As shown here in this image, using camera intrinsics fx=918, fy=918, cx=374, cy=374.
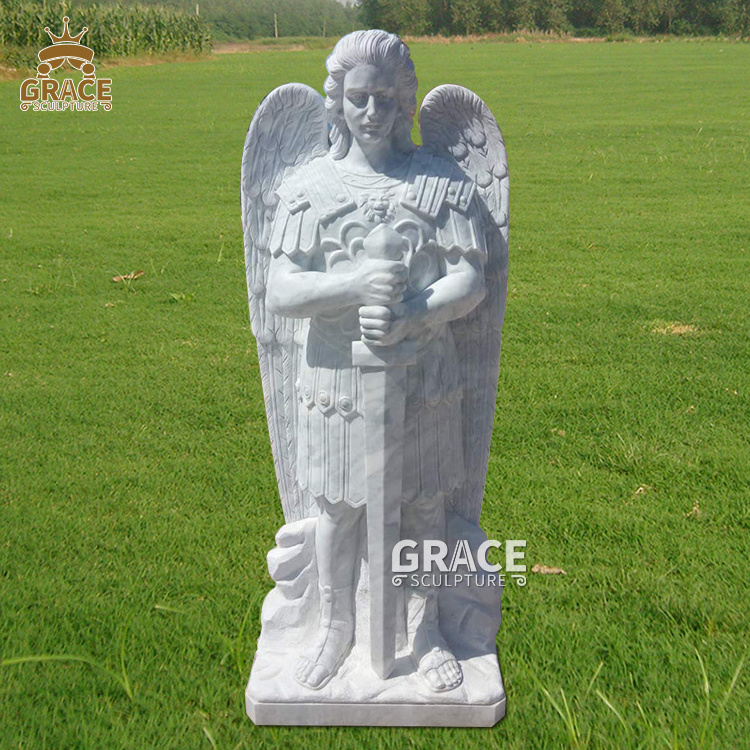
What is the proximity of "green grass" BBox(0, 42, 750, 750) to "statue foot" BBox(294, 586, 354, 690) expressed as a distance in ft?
0.60

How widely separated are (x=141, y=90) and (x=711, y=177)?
39.6ft

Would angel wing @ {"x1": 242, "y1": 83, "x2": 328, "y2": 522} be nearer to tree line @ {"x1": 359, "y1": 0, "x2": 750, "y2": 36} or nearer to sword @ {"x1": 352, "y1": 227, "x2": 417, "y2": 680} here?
sword @ {"x1": 352, "y1": 227, "x2": 417, "y2": 680}

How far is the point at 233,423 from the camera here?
5.11 metres

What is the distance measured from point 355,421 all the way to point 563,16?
3925 cm

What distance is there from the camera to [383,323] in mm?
Result: 2426

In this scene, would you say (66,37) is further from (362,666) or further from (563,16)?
(563,16)

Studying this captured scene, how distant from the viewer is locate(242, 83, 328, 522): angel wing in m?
2.66

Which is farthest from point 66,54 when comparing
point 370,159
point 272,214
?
point 370,159

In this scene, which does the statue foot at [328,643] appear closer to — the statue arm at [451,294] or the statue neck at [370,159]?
the statue arm at [451,294]

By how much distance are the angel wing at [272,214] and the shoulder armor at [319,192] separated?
13 centimetres

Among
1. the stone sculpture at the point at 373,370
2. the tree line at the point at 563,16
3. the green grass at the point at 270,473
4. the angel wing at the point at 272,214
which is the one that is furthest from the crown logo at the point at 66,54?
the stone sculpture at the point at 373,370

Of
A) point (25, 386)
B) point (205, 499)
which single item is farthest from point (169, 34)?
point (205, 499)

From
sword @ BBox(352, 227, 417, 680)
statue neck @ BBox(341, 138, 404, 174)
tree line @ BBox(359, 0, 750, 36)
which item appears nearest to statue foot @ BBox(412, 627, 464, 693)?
sword @ BBox(352, 227, 417, 680)

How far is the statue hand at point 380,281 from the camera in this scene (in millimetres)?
2396
